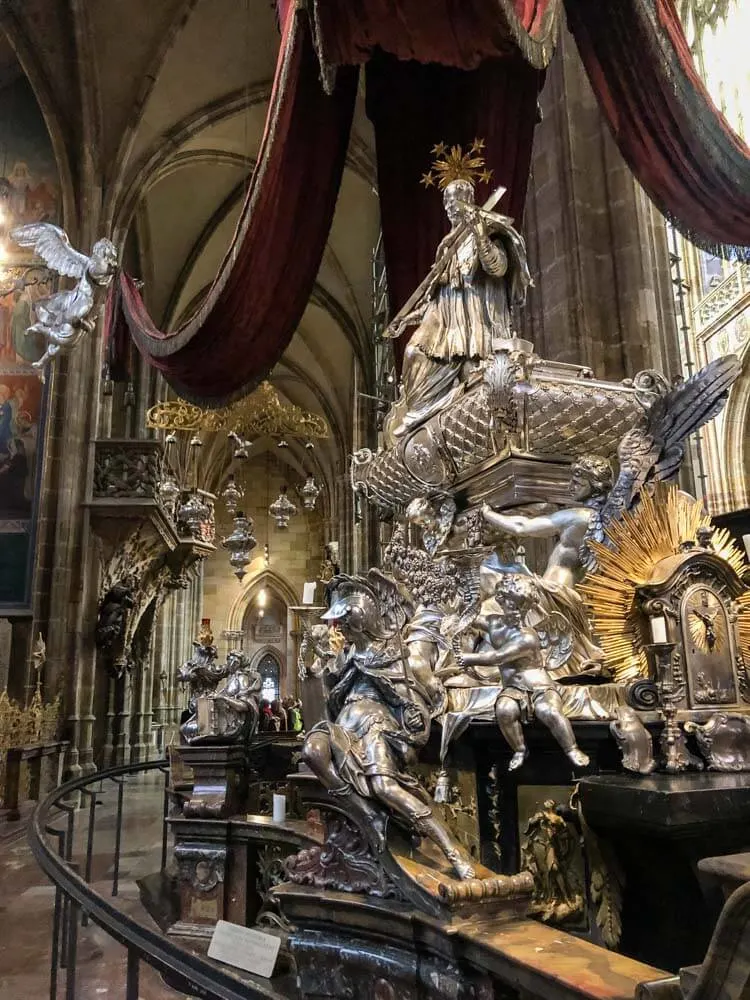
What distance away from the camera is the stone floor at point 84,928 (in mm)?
2762

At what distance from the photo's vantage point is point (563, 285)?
228 inches

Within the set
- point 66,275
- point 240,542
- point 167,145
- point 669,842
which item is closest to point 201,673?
point 669,842

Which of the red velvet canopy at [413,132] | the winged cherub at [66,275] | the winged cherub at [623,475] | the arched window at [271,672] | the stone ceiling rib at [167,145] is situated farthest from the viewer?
the arched window at [271,672]

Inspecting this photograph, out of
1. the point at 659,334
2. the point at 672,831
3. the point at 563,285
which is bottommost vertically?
the point at 672,831

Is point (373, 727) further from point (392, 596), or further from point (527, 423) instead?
point (527, 423)

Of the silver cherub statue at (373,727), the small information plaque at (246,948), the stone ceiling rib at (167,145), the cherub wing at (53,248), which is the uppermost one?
the stone ceiling rib at (167,145)

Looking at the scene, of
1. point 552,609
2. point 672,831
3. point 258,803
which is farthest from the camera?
point 258,803

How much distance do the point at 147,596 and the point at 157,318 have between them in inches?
212

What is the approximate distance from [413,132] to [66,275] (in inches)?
113

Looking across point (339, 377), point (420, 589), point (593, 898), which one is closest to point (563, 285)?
point (420, 589)

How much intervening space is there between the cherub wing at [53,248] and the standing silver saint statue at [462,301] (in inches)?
132

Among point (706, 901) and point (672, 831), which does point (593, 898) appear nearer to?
point (706, 901)

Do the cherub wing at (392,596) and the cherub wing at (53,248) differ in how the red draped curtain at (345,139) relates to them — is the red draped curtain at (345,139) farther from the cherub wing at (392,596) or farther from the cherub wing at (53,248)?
the cherub wing at (392,596)

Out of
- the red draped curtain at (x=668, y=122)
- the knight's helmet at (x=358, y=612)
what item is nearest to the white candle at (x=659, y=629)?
the knight's helmet at (x=358, y=612)
